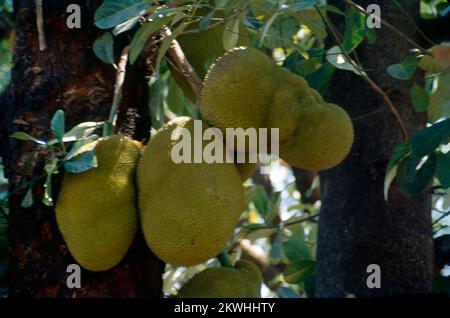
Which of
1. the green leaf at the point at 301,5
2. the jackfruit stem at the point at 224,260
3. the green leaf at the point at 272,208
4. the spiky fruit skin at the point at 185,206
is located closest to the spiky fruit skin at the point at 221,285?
the jackfruit stem at the point at 224,260

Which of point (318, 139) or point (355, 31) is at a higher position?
point (355, 31)

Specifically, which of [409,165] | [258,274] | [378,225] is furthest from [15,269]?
[378,225]

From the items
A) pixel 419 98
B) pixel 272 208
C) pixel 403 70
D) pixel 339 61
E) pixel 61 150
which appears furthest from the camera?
pixel 272 208

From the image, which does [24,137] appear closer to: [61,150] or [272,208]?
[61,150]

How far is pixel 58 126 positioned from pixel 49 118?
12cm

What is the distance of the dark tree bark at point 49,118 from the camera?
4.42ft

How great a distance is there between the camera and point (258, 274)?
157 centimetres

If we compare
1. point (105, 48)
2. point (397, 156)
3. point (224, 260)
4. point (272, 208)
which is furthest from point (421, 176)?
point (272, 208)

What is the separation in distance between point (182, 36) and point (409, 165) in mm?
514

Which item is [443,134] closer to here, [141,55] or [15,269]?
[141,55]

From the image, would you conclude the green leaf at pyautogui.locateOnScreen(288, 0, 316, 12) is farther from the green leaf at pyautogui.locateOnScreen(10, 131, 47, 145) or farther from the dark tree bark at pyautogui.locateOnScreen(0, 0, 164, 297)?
the green leaf at pyautogui.locateOnScreen(10, 131, 47, 145)

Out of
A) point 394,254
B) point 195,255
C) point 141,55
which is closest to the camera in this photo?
point 195,255

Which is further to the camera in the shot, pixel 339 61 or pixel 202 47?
pixel 339 61

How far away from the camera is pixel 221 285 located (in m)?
1.46
